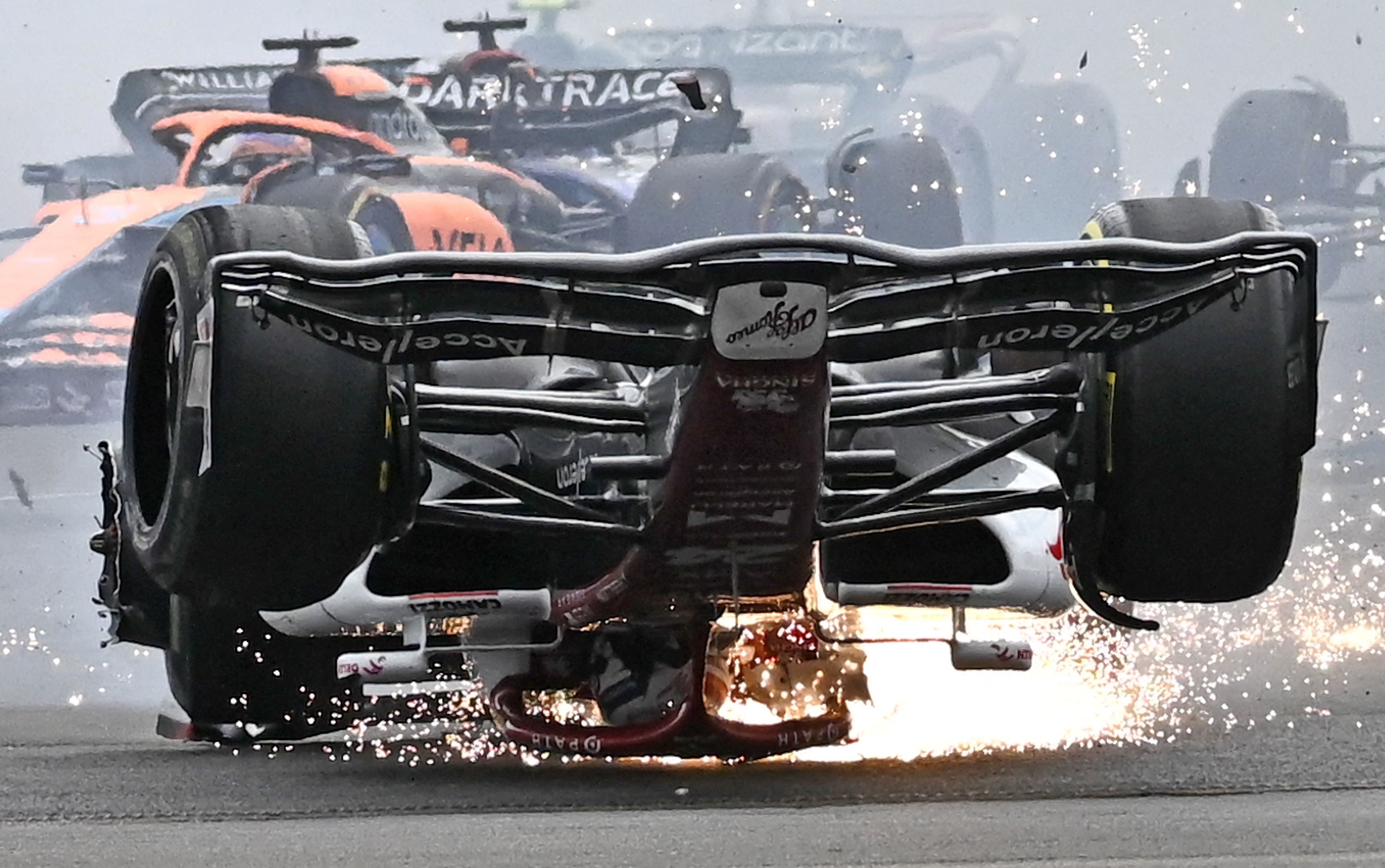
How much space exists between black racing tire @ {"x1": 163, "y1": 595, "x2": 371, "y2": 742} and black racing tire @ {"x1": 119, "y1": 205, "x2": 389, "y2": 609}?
1.05 metres

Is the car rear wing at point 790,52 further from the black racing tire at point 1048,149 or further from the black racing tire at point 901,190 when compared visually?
the black racing tire at point 1048,149

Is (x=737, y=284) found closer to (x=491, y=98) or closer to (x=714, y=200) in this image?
(x=714, y=200)

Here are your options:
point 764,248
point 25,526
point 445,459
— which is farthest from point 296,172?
point 764,248

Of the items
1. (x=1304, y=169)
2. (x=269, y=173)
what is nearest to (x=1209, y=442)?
(x=1304, y=169)

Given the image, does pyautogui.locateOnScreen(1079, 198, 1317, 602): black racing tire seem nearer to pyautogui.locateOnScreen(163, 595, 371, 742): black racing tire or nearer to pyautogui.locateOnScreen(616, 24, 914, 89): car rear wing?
pyautogui.locateOnScreen(163, 595, 371, 742): black racing tire

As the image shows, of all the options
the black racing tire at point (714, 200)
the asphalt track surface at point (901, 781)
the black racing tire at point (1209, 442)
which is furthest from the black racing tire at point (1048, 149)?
the black racing tire at point (1209, 442)

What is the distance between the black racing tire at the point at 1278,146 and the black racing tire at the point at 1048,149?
560mm

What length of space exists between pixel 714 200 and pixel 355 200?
5.94 ft

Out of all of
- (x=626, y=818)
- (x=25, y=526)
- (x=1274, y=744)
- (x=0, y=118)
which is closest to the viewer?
(x=626, y=818)

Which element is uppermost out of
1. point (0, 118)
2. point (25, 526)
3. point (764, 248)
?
point (0, 118)

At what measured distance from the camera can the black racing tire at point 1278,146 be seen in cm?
977

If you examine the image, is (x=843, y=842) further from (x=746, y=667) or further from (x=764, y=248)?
(x=746, y=667)

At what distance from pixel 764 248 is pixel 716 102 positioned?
7.68 m

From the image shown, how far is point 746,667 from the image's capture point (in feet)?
15.8
